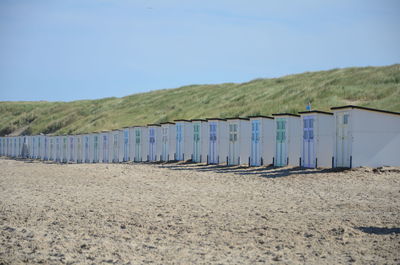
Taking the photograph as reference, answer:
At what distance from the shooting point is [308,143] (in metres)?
22.5

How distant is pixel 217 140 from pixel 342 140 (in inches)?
338

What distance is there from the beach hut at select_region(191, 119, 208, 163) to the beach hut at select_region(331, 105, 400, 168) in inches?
367

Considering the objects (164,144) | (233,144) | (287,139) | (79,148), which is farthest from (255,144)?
(79,148)

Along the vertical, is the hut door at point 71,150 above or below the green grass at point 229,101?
below

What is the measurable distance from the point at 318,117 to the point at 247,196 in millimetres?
8898

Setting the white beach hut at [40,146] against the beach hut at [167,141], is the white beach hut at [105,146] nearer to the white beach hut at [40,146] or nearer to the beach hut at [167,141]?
the beach hut at [167,141]

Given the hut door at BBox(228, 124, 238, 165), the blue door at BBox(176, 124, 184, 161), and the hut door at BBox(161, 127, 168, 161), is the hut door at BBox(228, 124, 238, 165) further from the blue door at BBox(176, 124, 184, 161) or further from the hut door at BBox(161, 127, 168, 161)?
the hut door at BBox(161, 127, 168, 161)

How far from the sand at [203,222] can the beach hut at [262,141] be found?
739 cm

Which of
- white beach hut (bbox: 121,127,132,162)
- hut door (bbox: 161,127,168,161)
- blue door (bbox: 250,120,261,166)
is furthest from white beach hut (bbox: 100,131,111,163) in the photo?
blue door (bbox: 250,120,261,166)

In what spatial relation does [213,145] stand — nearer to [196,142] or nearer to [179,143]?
[196,142]

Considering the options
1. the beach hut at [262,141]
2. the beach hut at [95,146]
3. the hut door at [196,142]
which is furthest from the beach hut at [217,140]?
the beach hut at [95,146]

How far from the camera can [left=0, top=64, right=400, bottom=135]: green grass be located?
55.8 metres

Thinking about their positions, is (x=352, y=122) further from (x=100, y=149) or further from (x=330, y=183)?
(x=100, y=149)

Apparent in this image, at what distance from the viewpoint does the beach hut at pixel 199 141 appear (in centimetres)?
2934
